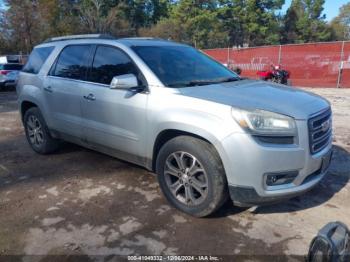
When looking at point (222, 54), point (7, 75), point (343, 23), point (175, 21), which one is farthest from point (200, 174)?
point (343, 23)

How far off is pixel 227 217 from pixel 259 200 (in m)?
0.54

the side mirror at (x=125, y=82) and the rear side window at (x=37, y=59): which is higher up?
the rear side window at (x=37, y=59)

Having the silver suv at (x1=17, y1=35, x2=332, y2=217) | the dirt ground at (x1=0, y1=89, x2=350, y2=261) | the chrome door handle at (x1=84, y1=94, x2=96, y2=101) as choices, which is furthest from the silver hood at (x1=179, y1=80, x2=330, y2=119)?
the chrome door handle at (x1=84, y1=94, x2=96, y2=101)

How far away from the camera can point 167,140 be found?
11.9ft

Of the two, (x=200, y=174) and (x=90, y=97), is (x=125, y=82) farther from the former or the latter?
(x=200, y=174)

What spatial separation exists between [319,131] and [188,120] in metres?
1.26

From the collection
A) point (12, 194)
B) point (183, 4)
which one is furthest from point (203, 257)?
point (183, 4)

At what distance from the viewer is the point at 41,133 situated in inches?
216

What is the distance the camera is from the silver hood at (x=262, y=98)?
3.09 metres

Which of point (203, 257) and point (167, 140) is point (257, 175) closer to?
point (203, 257)

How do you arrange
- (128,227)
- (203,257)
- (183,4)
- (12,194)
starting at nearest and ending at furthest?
1. (203,257)
2. (128,227)
3. (12,194)
4. (183,4)

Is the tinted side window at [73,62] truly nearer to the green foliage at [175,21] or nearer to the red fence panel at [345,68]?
the red fence panel at [345,68]

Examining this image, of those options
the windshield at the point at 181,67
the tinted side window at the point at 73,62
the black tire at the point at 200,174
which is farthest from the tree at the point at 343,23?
the black tire at the point at 200,174

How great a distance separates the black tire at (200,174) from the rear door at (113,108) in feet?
1.29
